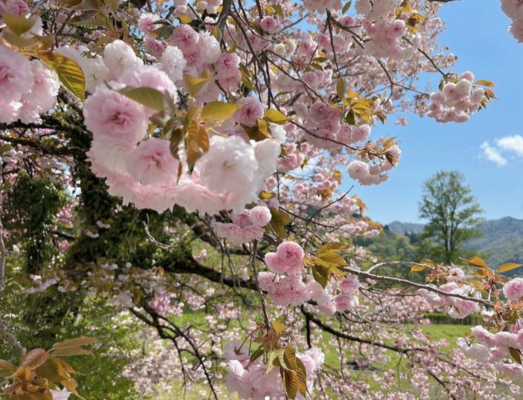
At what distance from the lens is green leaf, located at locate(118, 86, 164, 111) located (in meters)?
0.46

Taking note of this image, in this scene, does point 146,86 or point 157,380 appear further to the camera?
point 157,380

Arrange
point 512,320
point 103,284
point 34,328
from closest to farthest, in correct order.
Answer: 1. point 512,320
2. point 103,284
3. point 34,328

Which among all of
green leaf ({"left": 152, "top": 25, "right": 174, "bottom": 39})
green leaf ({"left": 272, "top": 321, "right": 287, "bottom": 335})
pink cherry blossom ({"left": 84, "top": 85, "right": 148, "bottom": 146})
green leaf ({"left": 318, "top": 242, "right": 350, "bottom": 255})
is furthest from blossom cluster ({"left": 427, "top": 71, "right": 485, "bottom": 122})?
pink cherry blossom ({"left": 84, "top": 85, "right": 148, "bottom": 146})

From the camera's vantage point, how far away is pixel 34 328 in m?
3.63

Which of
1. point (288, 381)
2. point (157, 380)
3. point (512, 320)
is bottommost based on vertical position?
point (157, 380)

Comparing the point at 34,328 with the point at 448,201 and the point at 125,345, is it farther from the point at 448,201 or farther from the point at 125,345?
the point at 448,201

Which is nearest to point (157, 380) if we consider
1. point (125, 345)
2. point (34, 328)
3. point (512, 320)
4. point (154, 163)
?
point (125, 345)

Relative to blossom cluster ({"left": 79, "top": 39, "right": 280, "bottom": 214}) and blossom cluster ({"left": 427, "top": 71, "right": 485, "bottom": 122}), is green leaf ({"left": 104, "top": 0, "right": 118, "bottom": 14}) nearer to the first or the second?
blossom cluster ({"left": 79, "top": 39, "right": 280, "bottom": 214})

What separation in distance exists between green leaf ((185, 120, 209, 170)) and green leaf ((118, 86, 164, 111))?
48mm

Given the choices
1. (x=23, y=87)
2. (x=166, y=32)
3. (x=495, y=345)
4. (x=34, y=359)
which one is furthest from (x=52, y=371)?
(x=495, y=345)

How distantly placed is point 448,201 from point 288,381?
23.9 m

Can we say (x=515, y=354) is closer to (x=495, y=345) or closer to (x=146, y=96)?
(x=495, y=345)

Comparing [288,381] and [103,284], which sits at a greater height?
[103,284]

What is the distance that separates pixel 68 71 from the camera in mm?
639
